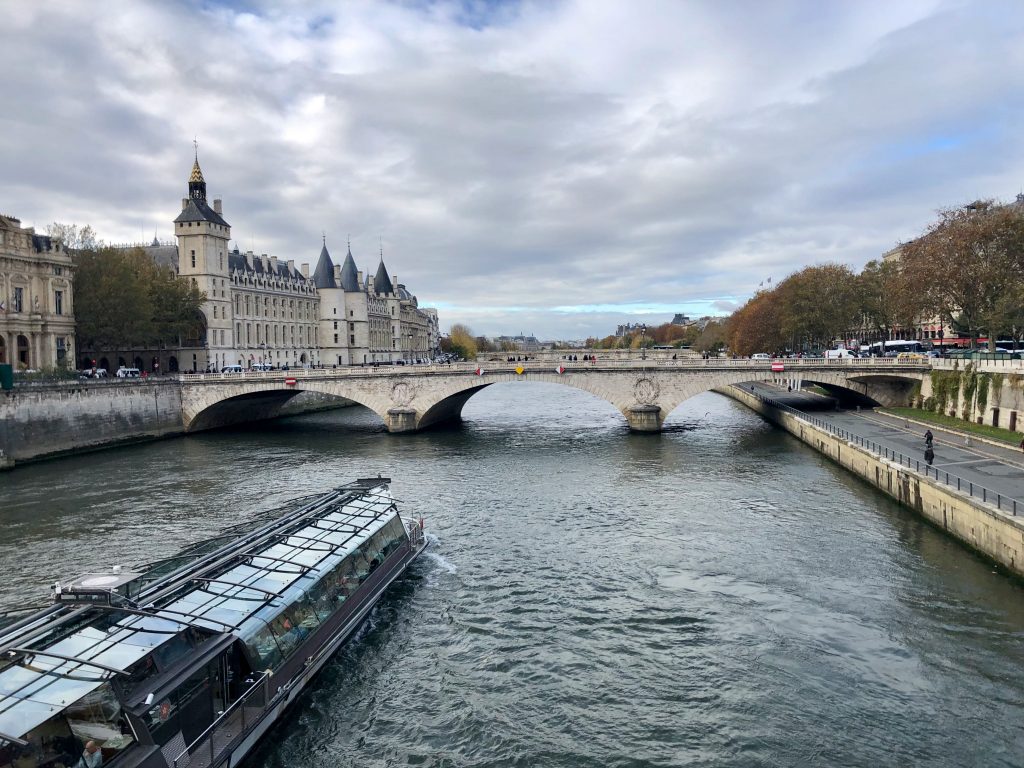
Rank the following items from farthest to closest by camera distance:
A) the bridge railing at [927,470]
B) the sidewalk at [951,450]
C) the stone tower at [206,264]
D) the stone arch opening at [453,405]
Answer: the stone tower at [206,264] < the stone arch opening at [453,405] < the sidewalk at [951,450] < the bridge railing at [927,470]

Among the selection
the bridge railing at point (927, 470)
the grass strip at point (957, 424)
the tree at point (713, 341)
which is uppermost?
the tree at point (713, 341)

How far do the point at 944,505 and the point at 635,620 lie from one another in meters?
13.1

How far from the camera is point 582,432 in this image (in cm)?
5544

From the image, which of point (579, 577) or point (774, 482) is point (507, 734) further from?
point (774, 482)

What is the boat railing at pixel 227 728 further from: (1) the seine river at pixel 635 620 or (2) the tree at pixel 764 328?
(2) the tree at pixel 764 328

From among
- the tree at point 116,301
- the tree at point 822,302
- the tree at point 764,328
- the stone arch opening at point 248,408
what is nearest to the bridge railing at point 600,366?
the stone arch opening at point 248,408

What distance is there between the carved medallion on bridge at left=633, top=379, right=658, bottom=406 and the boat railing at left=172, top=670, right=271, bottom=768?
42645 millimetres

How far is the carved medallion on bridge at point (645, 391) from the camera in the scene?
53.9 metres

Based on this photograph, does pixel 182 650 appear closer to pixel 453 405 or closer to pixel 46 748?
pixel 46 748

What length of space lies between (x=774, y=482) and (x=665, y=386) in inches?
735

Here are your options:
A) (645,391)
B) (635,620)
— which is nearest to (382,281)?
(645,391)

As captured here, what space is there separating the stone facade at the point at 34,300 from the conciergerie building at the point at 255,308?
20.3 meters

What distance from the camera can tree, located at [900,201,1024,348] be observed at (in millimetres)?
48656

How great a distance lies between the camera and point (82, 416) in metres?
50.9
